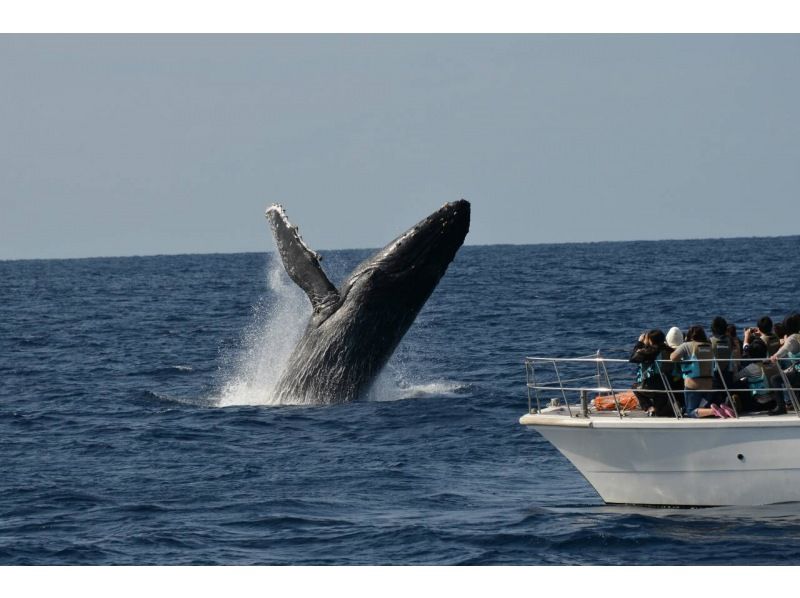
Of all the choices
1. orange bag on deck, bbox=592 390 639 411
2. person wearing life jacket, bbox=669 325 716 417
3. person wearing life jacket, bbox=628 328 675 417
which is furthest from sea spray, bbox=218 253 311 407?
person wearing life jacket, bbox=669 325 716 417

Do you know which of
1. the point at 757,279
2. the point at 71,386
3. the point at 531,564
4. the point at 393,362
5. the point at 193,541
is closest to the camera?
the point at 531,564

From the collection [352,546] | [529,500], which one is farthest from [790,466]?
[352,546]

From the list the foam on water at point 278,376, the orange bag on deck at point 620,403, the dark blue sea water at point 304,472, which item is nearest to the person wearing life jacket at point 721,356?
the orange bag on deck at point 620,403

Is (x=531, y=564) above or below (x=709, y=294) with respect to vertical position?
below

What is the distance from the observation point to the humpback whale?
55.5ft

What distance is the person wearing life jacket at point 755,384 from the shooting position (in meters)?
12.0

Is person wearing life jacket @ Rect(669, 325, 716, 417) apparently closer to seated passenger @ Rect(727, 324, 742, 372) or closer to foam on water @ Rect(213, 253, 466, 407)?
seated passenger @ Rect(727, 324, 742, 372)

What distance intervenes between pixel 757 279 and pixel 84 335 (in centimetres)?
2578

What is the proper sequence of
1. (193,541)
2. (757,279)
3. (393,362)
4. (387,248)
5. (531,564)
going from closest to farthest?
1. (531,564)
2. (193,541)
3. (387,248)
4. (393,362)
5. (757,279)

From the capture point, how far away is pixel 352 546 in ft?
36.6

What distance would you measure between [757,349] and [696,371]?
2.10 feet

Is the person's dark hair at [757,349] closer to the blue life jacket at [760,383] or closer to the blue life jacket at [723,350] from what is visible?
the blue life jacket at [723,350]

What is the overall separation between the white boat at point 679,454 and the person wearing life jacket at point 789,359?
4.9 inches

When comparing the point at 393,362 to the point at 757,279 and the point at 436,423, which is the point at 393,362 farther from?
the point at 757,279
